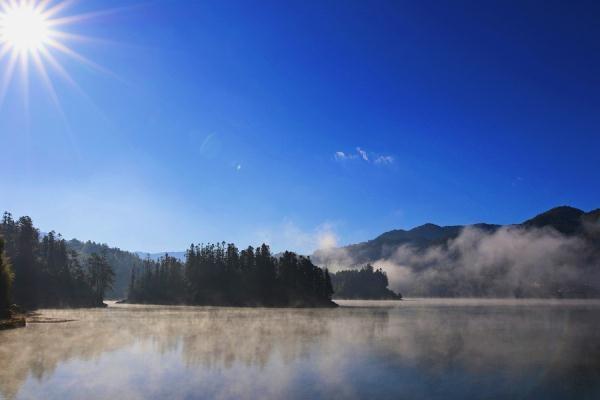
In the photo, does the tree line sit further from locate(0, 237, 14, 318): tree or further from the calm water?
the calm water

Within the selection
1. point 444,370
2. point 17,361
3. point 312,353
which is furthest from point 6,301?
point 444,370

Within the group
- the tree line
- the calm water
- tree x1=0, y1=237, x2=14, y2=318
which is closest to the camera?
the calm water

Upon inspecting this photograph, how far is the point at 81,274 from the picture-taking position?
197m

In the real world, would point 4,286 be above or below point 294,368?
above

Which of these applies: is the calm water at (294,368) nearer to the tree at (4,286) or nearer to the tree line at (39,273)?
the tree at (4,286)

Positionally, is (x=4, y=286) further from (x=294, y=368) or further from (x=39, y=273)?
(x=39, y=273)

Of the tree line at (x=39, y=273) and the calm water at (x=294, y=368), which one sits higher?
the tree line at (x=39, y=273)

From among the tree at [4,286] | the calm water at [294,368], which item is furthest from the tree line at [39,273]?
the calm water at [294,368]

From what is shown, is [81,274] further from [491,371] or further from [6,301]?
[491,371]

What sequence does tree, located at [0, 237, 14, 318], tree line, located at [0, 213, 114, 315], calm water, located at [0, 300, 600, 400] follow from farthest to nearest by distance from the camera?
tree line, located at [0, 213, 114, 315], tree, located at [0, 237, 14, 318], calm water, located at [0, 300, 600, 400]

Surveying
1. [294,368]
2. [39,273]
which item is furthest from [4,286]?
[39,273]

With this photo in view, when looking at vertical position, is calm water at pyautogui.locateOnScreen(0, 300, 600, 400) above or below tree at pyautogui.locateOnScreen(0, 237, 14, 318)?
below

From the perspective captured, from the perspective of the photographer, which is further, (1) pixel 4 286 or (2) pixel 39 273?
(2) pixel 39 273

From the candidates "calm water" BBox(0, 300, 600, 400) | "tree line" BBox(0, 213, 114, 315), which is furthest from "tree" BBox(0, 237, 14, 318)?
"tree line" BBox(0, 213, 114, 315)
